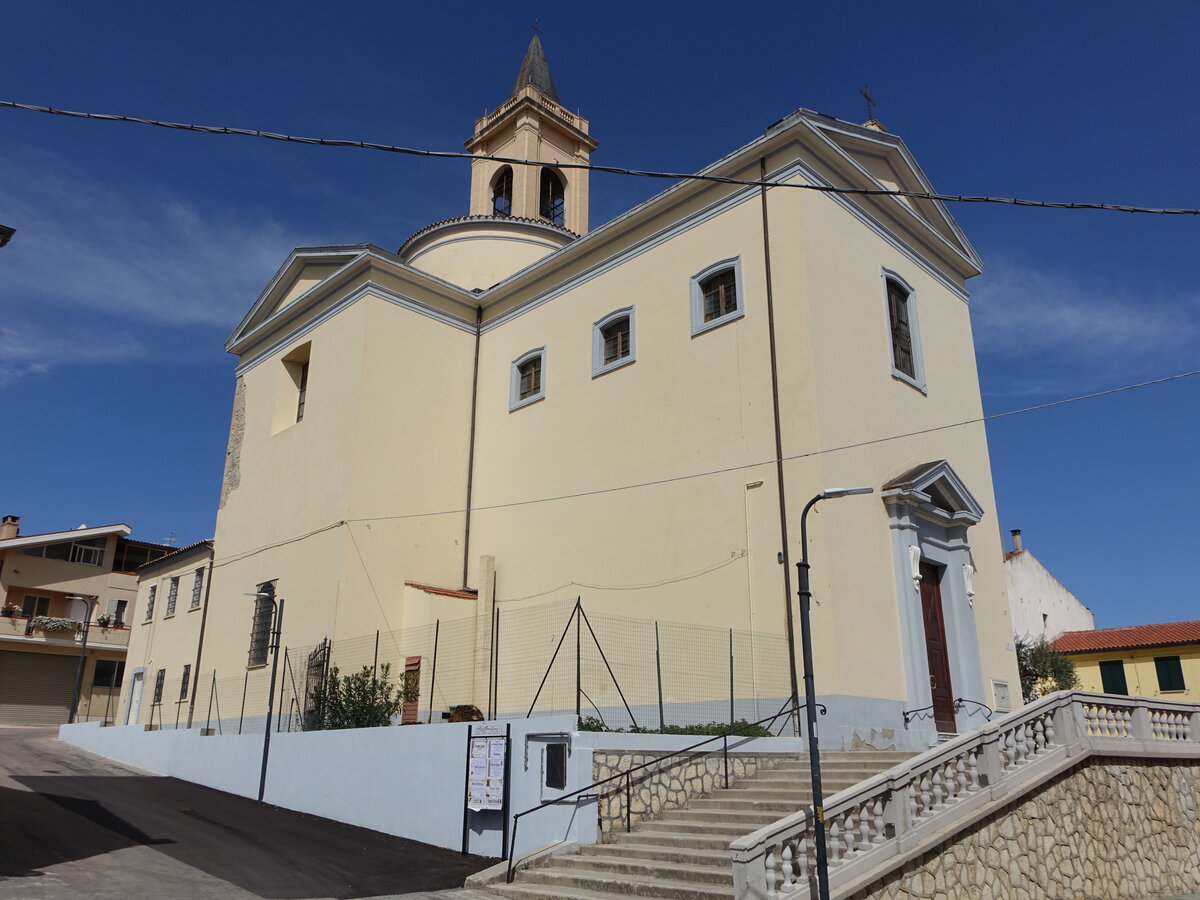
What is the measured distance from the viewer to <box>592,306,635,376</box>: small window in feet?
61.6

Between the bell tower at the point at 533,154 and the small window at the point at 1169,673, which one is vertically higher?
the bell tower at the point at 533,154

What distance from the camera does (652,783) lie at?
1189 cm

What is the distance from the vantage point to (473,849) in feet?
41.4

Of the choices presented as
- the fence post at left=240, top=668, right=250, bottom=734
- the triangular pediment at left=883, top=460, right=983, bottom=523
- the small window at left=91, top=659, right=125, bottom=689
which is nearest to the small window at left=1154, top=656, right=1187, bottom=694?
the triangular pediment at left=883, top=460, right=983, bottom=523

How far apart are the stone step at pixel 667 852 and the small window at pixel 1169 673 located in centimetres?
2513

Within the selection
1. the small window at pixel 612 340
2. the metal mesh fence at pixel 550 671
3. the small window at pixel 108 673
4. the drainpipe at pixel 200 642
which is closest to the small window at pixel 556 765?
the metal mesh fence at pixel 550 671

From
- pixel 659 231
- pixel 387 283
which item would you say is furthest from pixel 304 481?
pixel 659 231

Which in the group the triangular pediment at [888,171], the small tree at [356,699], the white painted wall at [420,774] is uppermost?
the triangular pediment at [888,171]

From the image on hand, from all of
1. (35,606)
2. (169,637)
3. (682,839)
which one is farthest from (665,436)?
(35,606)

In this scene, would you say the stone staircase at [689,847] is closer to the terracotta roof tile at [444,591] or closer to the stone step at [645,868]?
the stone step at [645,868]

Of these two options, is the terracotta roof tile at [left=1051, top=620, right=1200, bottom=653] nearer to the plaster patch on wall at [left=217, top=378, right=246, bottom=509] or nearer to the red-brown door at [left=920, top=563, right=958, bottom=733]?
the red-brown door at [left=920, top=563, right=958, bottom=733]

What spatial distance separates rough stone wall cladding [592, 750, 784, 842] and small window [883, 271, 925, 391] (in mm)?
8426

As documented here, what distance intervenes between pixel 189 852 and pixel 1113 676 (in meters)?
28.7

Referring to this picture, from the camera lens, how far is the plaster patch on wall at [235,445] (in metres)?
24.6
